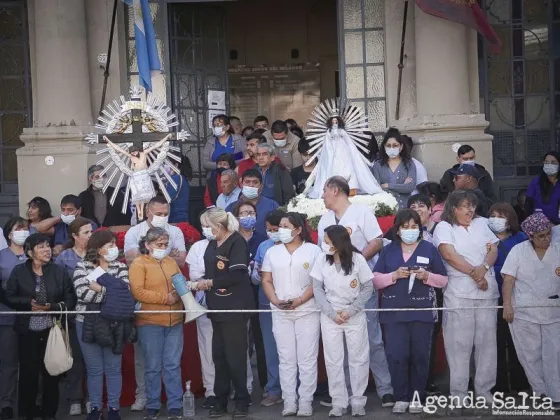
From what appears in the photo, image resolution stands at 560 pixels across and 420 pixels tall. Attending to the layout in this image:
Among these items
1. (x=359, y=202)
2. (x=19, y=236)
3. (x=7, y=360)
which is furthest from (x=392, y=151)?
(x=7, y=360)

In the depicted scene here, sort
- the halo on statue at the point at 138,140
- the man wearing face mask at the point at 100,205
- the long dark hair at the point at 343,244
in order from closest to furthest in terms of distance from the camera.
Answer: the long dark hair at the point at 343,244
the halo on statue at the point at 138,140
the man wearing face mask at the point at 100,205

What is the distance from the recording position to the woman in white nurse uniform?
31.6 feet

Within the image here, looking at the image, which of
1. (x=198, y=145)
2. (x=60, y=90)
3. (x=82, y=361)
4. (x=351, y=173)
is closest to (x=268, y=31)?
(x=198, y=145)

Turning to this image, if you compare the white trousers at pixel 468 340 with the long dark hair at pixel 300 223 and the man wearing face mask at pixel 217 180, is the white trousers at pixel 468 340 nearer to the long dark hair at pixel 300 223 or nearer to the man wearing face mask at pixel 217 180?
the long dark hair at pixel 300 223

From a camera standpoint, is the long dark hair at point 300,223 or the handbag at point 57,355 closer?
the handbag at point 57,355

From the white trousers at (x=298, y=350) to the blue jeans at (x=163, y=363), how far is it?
0.89 meters

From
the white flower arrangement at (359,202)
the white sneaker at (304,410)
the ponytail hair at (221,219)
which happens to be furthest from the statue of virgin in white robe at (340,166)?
the white sneaker at (304,410)

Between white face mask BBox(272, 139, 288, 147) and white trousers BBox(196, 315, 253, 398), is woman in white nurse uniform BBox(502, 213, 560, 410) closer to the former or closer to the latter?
white trousers BBox(196, 315, 253, 398)

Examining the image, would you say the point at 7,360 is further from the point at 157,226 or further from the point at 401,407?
the point at 401,407

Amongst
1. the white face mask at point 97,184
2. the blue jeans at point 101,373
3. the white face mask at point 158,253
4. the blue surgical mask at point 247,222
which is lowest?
the blue jeans at point 101,373

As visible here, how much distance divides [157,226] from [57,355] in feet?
4.94

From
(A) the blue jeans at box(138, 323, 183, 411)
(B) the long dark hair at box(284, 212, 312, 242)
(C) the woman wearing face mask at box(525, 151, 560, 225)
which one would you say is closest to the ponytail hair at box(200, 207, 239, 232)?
(B) the long dark hair at box(284, 212, 312, 242)

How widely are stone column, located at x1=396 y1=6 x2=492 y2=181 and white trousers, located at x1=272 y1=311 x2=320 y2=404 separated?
160 inches

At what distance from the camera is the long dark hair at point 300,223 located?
9.82 metres
